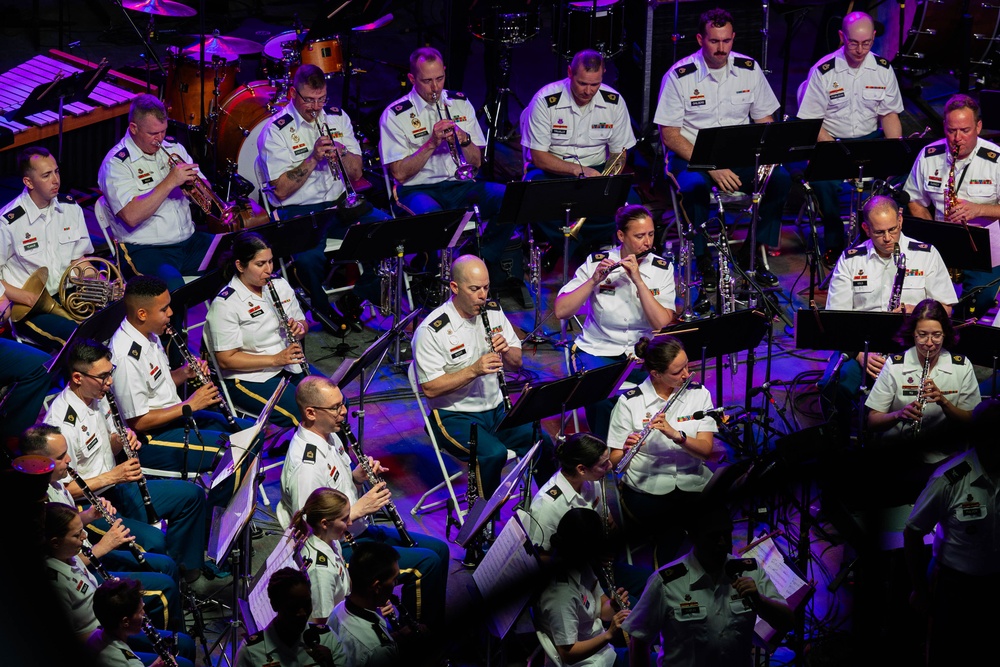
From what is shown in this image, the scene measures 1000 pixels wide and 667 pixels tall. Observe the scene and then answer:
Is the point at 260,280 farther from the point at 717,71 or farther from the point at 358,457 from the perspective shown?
the point at 717,71

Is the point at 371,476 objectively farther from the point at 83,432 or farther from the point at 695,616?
the point at 695,616

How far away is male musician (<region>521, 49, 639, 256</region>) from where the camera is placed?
9.37 meters

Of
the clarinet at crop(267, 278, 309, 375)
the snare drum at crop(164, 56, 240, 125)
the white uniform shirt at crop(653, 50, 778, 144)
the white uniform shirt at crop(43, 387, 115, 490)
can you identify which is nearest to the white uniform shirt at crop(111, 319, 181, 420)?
the white uniform shirt at crop(43, 387, 115, 490)

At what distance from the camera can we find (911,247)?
26.3 ft

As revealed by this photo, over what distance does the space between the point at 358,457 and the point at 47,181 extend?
295cm

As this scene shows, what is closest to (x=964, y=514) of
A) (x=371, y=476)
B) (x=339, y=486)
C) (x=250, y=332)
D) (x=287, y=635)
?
(x=371, y=476)

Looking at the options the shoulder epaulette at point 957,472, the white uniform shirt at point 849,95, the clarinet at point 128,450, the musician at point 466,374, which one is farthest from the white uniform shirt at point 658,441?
the white uniform shirt at point 849,95

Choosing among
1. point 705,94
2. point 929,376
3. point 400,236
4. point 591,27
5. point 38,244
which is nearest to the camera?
point 929,376

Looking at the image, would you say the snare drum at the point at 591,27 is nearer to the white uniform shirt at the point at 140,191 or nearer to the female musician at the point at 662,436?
the white uniform shirt at the point at 140,191

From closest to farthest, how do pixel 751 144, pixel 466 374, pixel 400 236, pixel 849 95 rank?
pixel 466 374 < pixel 400 236 < pixel 751 144 < pixel 849 95

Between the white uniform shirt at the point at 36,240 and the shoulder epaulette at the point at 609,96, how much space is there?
12.7ft

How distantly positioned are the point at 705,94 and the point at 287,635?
6023 millimetres

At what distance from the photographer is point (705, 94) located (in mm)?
9688

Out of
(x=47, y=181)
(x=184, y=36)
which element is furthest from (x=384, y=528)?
(x=184, y=36)
